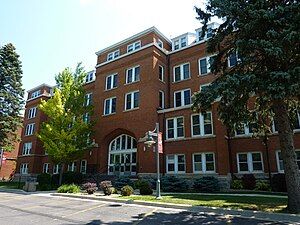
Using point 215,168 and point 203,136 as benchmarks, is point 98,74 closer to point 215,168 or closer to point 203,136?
point 203,136

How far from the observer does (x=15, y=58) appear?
38.9m

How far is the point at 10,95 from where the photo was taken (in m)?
36.9

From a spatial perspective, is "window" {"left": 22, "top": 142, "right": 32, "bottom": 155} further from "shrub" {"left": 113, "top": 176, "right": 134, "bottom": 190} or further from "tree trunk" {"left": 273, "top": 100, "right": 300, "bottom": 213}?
"tree trunk" {"left": 273, "top": 100, "right": 300, "bottom": 213}

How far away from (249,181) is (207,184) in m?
3.34

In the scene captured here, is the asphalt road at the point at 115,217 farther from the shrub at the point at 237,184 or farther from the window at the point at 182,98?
the window at the point at 182,98

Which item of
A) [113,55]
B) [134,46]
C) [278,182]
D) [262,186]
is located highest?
[134,46]

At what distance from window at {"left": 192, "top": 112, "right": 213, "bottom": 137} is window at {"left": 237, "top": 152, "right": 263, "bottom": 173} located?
3.40m

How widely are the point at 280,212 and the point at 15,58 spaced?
39668 mm

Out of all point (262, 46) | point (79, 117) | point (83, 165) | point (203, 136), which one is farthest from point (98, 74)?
point (262, 46)

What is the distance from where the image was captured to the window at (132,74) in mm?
31156

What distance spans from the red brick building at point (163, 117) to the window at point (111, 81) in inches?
5.1

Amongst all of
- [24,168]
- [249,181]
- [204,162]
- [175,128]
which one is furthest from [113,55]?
[24,168]

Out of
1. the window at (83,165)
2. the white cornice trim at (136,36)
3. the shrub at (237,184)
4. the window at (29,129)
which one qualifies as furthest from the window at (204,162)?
the window at (29,129)

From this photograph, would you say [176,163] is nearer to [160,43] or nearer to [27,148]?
[160,43]
